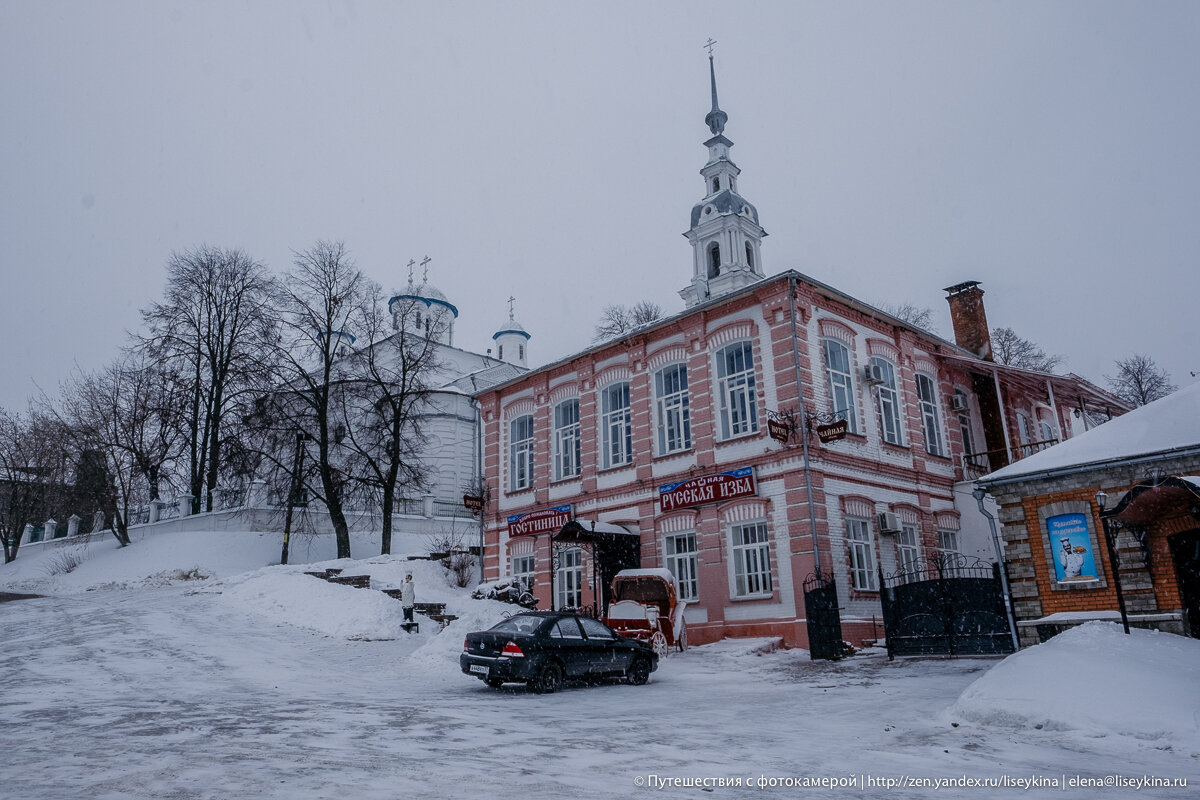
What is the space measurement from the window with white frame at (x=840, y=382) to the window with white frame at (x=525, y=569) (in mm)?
11234

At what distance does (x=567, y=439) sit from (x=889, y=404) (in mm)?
10288

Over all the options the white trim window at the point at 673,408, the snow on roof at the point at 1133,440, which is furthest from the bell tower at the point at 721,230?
the snow on roof at the point at 1133,440

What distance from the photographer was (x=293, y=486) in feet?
105

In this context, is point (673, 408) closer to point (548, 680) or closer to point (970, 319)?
point (548, 680)

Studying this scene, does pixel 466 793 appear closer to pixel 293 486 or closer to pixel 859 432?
pixel 859 432

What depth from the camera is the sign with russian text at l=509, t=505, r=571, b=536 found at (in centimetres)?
2550

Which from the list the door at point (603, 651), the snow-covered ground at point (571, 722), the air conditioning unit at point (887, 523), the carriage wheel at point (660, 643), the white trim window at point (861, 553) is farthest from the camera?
the air conditioning unit at point (887, 523)

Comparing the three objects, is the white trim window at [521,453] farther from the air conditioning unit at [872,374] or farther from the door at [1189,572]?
the door at [1189,572]

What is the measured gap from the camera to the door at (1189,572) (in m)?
13.4

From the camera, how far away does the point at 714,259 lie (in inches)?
1670

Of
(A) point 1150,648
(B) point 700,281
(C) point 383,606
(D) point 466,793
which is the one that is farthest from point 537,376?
(D) point 466,793

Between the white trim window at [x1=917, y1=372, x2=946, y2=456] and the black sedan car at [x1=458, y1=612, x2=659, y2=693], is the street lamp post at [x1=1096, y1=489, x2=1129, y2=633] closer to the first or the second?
the black sedan car at [x1=458, y1=612, x2=659, y2=693]

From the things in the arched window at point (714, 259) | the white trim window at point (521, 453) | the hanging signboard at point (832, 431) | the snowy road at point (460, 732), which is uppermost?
the arched window at point (714, 259)

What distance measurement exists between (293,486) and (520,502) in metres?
10.1
